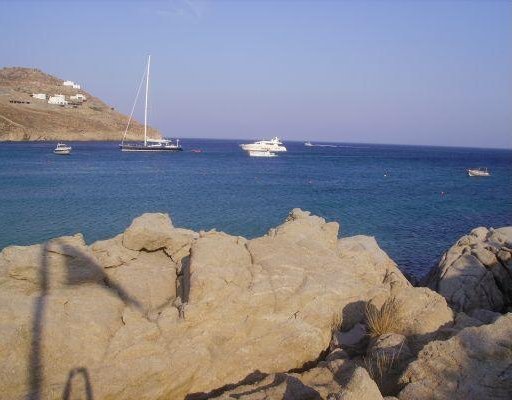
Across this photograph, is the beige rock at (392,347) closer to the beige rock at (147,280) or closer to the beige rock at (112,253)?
the beige rock at (147,280)

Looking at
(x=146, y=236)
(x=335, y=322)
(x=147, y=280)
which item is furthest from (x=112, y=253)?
(x=335, y=322)

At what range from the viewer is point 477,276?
48.1ft

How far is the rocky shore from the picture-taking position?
6.39 m

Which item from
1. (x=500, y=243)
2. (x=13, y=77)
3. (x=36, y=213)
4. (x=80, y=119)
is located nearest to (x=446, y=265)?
(x=500, y=243)

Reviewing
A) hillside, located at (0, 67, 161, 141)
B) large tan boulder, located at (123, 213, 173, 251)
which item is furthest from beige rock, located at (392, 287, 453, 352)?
hillside, located at (0, 67, 161, 141)

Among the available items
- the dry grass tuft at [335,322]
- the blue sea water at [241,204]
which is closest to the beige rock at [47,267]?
the dry grass tuft at [335,322]

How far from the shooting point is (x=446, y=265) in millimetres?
15883

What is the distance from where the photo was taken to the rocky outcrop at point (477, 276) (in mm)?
13961

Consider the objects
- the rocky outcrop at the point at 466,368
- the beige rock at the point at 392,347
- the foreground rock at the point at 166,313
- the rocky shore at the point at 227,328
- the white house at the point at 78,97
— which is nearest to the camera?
the rocky outcrop at the point at 466,368

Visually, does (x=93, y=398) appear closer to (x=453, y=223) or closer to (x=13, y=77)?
(x=453, y=223)

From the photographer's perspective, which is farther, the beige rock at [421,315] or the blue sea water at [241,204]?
the blue sea water at [241,204]

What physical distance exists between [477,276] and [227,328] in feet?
32.7

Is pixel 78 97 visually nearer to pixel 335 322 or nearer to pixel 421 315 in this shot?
pixel 335 322

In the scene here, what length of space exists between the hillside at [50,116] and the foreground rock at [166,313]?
359 feet
